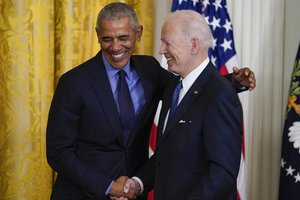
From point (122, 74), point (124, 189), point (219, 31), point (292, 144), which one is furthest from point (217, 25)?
point (124, 189)

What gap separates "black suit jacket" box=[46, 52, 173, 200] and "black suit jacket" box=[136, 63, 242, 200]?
0.28 metres

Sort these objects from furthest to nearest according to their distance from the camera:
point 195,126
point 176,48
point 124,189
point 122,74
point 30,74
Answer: point 30,74 → point 122,74 → point 124,189 → point 176,48 → point 195,126

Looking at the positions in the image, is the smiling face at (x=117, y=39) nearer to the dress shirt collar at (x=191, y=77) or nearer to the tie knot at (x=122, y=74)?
the tie knot at (x=122, y=74)

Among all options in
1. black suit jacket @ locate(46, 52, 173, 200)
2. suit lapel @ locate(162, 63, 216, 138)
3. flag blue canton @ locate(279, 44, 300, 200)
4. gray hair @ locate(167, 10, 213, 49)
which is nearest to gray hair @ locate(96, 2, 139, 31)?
black suit jacket @ locate(46, 52, 173, 200)

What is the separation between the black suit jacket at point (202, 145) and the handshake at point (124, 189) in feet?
0.66

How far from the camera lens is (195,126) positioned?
1.85 m

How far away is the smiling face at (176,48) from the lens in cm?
193

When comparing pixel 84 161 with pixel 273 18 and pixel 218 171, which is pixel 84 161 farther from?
pixel 273 18

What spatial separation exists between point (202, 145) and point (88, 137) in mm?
608

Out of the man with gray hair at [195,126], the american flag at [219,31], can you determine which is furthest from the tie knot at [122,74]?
the american flag at [219,31]

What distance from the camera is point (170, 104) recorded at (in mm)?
2066

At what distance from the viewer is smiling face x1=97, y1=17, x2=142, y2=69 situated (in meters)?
2.21

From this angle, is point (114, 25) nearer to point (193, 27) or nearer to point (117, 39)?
point (117, 39)

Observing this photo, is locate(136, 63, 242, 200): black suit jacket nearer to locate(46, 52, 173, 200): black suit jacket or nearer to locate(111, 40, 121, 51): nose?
locate(46, 52, 173, 200): black suit jacket
